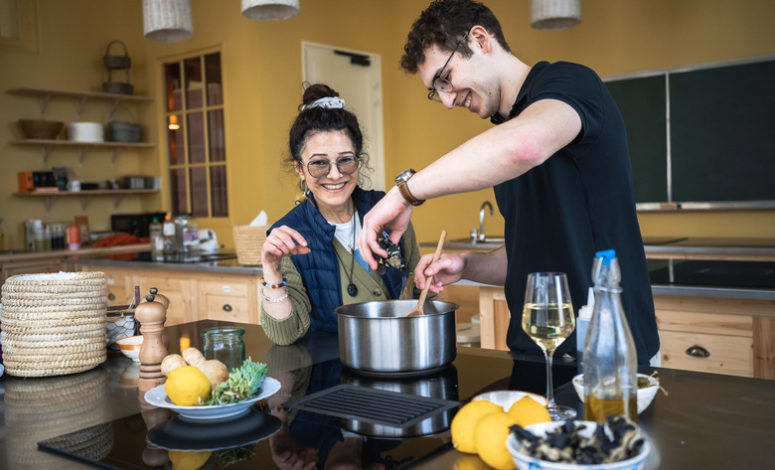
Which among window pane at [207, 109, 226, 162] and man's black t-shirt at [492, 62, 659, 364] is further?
window pane at [207, 109, 226, 162]

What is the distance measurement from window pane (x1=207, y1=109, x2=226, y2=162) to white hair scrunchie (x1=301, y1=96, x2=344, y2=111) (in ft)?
13.1

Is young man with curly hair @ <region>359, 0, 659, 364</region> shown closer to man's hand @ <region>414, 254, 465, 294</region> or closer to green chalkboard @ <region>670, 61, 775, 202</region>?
man's hand @ <region>414, 254, 465, 294</region>

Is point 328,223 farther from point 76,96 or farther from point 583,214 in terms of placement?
point 76,96

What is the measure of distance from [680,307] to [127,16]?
592 cm

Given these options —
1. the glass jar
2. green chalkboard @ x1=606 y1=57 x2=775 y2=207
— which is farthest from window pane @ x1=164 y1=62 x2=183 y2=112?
the glass jar

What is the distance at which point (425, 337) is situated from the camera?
129 cm

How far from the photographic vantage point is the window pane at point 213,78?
599 cm

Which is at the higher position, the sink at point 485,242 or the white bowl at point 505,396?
the white bowl at point 505,396

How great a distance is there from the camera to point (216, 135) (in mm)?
6066

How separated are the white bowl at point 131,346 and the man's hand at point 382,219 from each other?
0.67 metres

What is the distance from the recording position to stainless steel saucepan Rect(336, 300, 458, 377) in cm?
126

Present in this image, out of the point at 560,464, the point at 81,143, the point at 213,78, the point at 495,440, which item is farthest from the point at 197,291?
the point at 560,464

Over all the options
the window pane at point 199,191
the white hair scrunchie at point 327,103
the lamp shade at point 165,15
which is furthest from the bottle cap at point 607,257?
the window pane at point 199,191

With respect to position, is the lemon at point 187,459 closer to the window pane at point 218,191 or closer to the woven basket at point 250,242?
the woven basket at point 250,242
